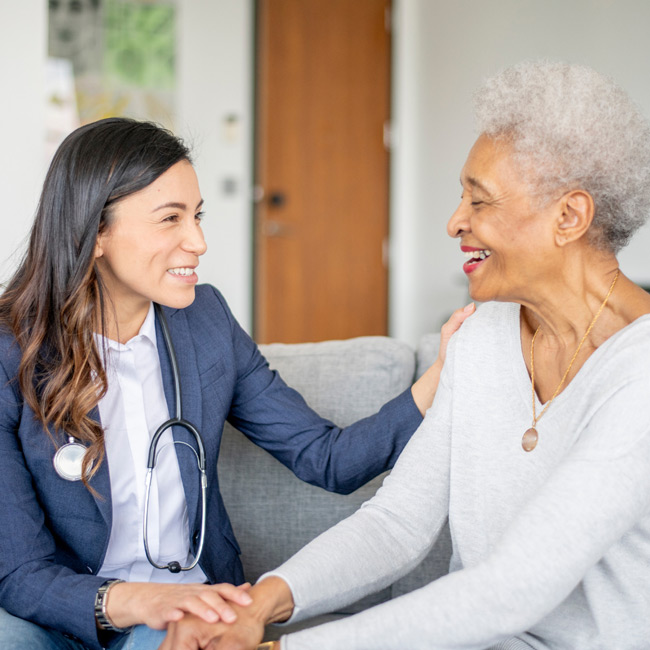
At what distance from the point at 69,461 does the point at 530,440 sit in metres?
0.74

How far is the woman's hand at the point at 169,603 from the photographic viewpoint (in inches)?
44.3

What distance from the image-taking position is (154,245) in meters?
1.43

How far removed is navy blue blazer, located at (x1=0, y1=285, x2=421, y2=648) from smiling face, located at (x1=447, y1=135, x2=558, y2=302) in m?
0.37

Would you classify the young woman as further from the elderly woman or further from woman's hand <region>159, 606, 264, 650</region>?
the elderly woman

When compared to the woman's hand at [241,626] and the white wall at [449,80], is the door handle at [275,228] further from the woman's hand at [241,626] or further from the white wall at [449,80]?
the woman's hand at [241,626]

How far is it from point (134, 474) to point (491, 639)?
70 cm

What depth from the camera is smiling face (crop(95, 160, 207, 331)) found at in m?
1.42

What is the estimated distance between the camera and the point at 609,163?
114 cm

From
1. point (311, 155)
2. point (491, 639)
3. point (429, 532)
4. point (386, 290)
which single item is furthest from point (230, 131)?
point (491, 639)

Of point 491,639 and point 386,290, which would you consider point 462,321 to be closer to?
point 491,639

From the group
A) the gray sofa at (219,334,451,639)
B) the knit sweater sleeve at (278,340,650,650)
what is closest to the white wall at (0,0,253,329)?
the gray sofa at (219,334,451,639)

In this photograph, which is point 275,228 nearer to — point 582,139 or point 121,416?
point 121,416

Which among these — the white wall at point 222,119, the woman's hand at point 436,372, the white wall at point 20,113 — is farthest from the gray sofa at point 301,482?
the white wall at point 222,119

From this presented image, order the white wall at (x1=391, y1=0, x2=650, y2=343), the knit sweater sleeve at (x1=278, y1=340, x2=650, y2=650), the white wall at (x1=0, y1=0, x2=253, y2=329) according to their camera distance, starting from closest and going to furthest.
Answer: the knit sweater sleeve at (x1=278, y1=340, x2=650, y2=650), the white wall at (x1=391, y1=0, x2=650, y2=343), the white wall at (x1=0, y1=0, x2=253, y2=329)
